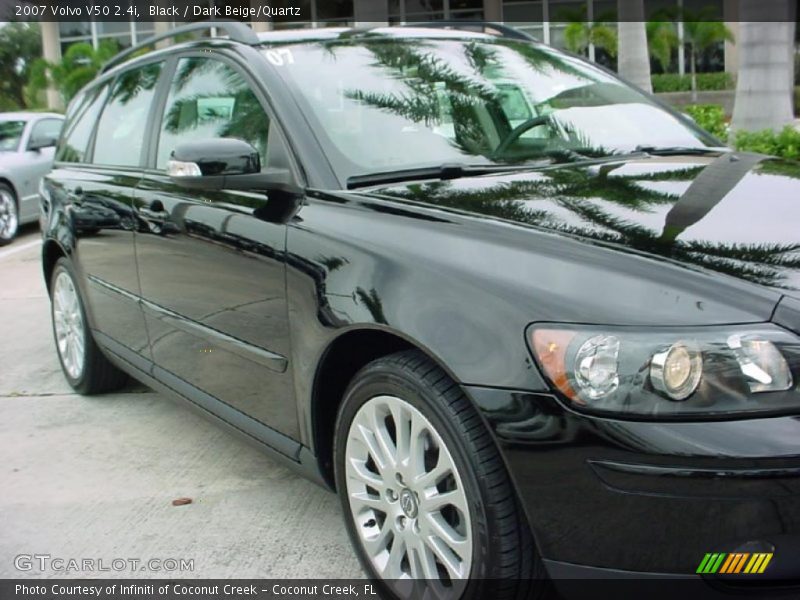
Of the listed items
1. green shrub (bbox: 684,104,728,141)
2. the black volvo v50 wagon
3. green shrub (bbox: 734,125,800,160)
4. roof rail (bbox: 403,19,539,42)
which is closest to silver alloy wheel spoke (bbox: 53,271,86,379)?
the black volvo v50 wagon

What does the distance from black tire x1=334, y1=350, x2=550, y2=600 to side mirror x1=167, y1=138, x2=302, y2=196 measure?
2.99ft

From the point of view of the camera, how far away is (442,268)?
2.28m

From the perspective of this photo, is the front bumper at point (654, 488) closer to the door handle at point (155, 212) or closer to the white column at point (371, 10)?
the door handle at point (155, 212)

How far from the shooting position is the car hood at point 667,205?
212cm

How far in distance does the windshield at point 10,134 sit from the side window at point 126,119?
294 inches

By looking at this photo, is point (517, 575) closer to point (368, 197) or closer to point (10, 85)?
point (368, 197)

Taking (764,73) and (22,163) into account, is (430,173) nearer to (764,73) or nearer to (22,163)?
(764,73)

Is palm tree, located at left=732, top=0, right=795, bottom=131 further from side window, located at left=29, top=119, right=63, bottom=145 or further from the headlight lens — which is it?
side window, located at left=29, top=119, right=63, bottom=145

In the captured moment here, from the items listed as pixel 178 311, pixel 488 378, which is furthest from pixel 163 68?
pixel 488 378

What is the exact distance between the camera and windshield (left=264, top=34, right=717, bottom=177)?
10.0 feet

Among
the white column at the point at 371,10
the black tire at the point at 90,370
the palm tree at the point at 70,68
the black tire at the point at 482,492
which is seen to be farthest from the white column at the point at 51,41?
the black tire at the point at 482,492

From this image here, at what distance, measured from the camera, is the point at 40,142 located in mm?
11617

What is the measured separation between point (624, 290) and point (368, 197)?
3.14 ft

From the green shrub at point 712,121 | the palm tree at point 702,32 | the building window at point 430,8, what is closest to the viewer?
the green shrub at point 712,121
